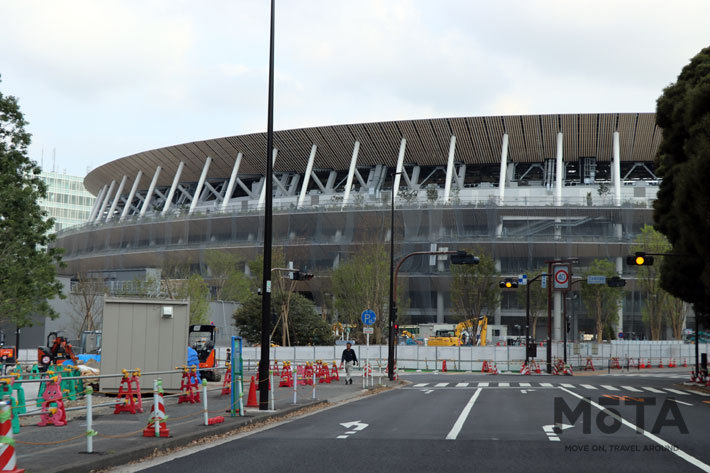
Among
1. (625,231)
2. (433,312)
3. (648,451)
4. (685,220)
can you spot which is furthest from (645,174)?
(648,451)

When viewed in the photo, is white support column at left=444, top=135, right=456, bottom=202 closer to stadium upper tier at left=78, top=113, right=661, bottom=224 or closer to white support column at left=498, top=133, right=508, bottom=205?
stadium upper tier at left=78, top=113, right=661, bottom=224

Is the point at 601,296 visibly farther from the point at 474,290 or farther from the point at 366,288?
the point at 366,288

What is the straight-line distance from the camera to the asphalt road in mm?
11359

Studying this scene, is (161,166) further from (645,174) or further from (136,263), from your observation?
(645,174)

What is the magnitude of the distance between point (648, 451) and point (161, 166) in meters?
101

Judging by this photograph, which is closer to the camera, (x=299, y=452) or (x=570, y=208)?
(x=299, y=452)

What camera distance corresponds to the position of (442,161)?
9419 centimetres

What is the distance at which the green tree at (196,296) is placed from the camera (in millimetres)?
67150

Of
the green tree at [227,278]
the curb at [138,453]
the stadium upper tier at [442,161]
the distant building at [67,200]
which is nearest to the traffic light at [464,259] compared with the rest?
the curb at [138,453]

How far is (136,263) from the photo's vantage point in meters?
102

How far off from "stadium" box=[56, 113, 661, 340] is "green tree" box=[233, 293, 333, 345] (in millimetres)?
16502

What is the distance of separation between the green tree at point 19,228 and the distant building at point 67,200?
14977cm

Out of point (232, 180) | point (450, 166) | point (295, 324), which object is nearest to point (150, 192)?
point (232, 180)

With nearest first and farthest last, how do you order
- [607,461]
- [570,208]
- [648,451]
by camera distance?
1. [607,461]
2. [648,451]
3. [570,208]
